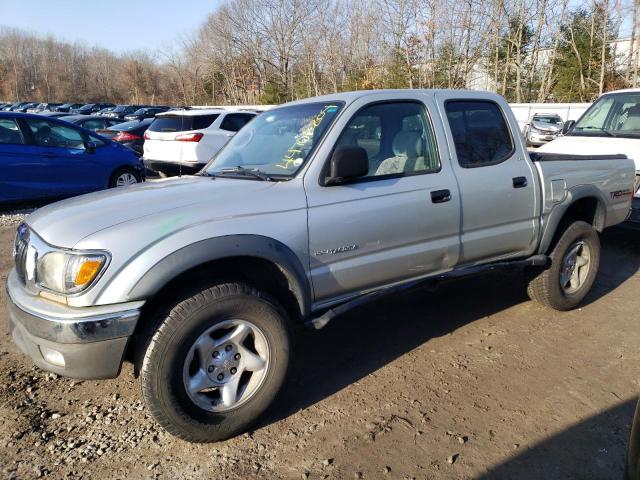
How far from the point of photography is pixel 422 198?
3576mm

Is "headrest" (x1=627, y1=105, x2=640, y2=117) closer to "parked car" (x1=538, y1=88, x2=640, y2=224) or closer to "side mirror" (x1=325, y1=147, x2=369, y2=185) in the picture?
"parked car" (x1=538, y1=88, x2=640, y2=224)

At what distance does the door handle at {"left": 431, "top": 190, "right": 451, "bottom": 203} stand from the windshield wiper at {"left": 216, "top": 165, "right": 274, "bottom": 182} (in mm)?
1130

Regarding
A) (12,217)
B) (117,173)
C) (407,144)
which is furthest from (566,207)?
(12,217)

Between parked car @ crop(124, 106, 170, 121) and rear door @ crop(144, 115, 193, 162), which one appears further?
parked car @ crop(124, 106, 170, 121)

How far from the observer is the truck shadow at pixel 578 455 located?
8.86 ft

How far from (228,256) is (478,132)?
93.8 inches

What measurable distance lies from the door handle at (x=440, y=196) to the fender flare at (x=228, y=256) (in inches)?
44.4

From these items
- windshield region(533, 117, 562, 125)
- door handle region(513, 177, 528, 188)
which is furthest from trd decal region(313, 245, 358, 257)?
windshield region(533, 117, 562, 125)

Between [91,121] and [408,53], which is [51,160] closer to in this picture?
[91,121]

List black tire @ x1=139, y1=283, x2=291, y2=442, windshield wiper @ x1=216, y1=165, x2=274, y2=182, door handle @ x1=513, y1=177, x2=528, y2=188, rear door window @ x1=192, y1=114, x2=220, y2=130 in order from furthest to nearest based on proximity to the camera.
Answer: rear door window @ x1=192, y1=114, x2=220, y2=130, door handle @ x1=513, y1=177, x2=528, y2=188, windshield wiper @ x1=216, y1=165, x2=274, y2=182, black tire @ x1=139, y1=283, x2=291, y2=442

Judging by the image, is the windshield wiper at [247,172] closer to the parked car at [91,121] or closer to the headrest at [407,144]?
the headrest at [407,144]

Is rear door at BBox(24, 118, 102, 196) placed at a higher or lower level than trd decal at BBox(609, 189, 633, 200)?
higher

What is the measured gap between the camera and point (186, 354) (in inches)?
108

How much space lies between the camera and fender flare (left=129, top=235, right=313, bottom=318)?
2615 mm
